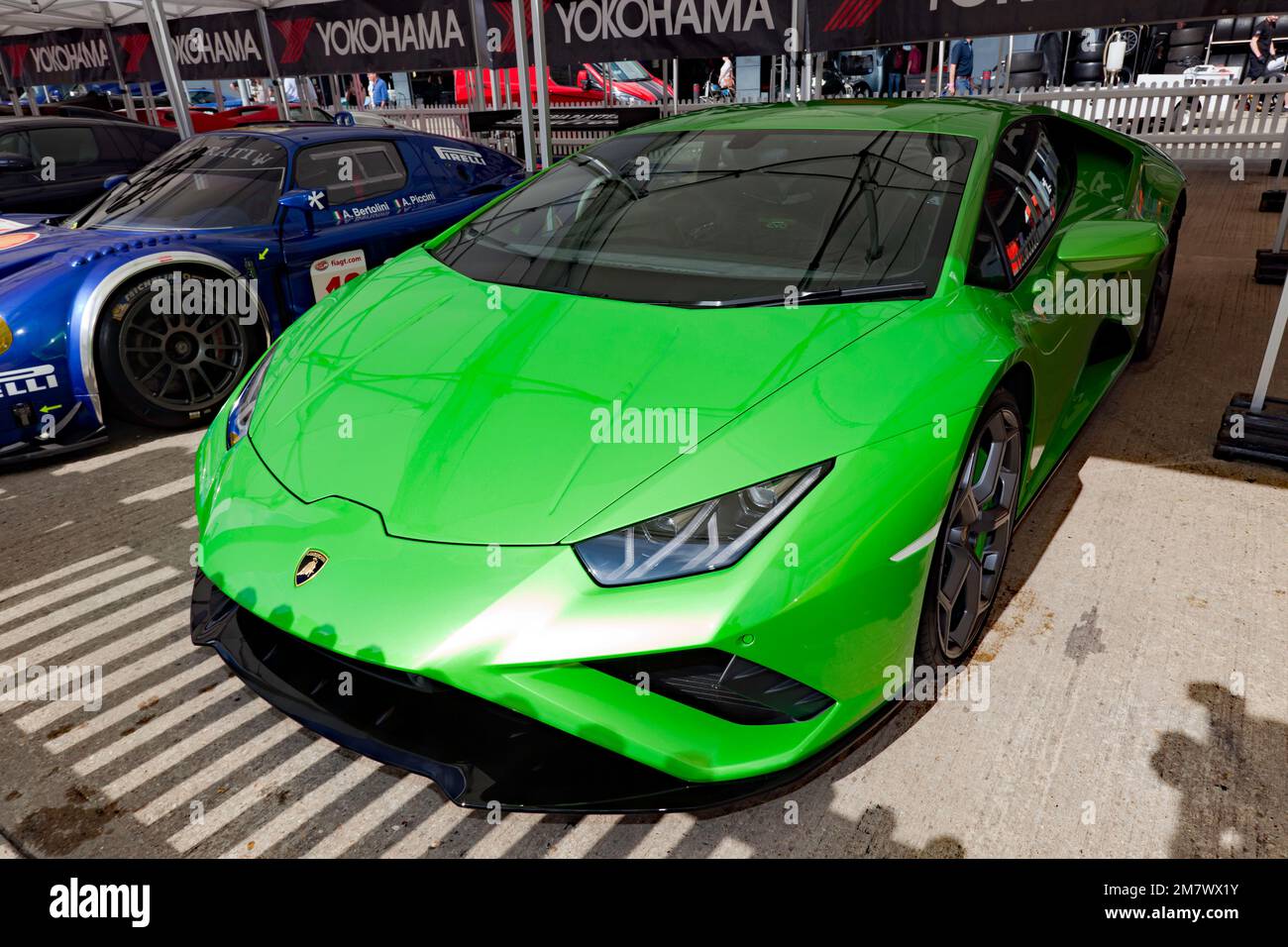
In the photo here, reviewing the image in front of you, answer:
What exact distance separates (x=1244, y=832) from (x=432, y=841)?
1.66 meters

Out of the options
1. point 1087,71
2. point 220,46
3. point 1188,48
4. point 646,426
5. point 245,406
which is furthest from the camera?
point 1188,48

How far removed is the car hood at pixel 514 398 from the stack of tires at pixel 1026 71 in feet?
46.2

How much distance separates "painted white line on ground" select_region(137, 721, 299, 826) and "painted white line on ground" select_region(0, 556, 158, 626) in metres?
0.88

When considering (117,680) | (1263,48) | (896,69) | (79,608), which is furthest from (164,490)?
(1263,48)

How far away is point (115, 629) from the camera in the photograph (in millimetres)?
2496

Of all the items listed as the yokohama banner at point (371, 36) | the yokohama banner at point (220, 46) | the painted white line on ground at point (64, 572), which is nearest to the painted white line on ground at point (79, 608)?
the painted white line on ground at point (64, 572)

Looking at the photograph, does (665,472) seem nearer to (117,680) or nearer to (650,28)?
(117,680)

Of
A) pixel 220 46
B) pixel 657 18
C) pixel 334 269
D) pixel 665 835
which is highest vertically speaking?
pixel 220 46

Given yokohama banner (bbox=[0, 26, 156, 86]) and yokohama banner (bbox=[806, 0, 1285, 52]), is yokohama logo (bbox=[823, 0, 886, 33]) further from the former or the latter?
yokohama banner (bbox=[0, 26, 156, 86])

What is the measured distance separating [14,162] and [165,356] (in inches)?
142

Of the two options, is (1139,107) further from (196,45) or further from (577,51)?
(196,45)

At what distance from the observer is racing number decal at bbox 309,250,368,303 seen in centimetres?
430
